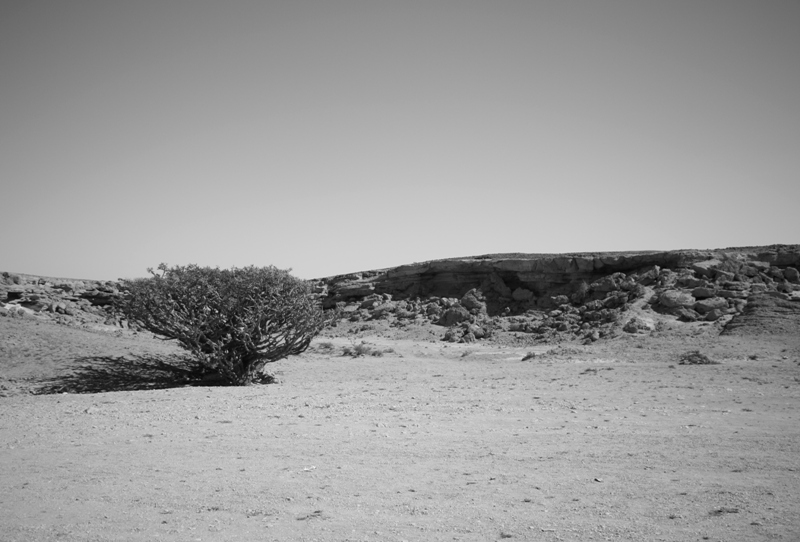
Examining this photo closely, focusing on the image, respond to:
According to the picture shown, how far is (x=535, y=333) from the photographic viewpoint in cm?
2823

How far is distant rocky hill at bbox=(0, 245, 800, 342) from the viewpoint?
84.1ft

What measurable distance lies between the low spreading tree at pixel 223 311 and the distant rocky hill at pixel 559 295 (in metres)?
6.95

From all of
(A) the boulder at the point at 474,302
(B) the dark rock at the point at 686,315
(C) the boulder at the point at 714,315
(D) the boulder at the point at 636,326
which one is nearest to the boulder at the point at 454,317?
(A) the boulder at the point at 474,302

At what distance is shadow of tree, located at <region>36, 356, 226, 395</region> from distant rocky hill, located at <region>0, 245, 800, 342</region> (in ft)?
20.3

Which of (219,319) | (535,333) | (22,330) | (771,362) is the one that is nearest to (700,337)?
(771,362)

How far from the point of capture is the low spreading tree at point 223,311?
→ 16.0m

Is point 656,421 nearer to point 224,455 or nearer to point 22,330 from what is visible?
point 224,455

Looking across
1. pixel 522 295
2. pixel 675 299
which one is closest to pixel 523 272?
pixel 522 295

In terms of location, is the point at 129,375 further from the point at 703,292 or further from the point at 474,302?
the point at 703,292

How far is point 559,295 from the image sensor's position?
1233 inches

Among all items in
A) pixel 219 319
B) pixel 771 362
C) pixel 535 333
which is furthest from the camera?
pixel 535 333

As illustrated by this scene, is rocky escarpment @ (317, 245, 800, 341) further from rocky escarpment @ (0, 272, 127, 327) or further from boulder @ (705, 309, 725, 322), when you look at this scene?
rocky escarpment @ (0, 272, 127, 327)

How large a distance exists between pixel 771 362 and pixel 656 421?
10.2m

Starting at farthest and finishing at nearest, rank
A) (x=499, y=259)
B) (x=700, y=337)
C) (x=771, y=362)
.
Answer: (x=499, y=259)
(x=700, y=337)
(x=771, y=362)
